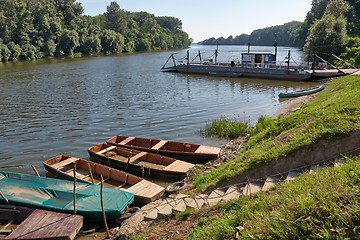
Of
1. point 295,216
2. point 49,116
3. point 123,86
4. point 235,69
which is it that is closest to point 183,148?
point 295,216

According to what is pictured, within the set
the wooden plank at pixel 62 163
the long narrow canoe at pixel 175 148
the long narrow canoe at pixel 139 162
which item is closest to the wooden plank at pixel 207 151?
the long narrow canoe at pixel 175 148

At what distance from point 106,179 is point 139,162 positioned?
7.85ft

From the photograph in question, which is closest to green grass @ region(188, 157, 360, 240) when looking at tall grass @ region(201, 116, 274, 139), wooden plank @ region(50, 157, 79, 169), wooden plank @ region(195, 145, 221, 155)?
wooden plank @ region(195, 145, 221, 155)

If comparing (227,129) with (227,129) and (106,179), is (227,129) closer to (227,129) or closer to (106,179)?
(227,129)

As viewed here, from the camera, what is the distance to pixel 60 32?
90.2 metres

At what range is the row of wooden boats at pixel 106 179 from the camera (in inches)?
443

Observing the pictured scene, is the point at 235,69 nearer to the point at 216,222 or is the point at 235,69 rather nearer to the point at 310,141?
the point at 310,141

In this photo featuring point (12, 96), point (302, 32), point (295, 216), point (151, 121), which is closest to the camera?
point (295, 216)

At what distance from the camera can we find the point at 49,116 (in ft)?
88.1

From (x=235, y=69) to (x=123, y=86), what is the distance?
17.5 meters

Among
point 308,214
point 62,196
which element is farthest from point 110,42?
point 308,214

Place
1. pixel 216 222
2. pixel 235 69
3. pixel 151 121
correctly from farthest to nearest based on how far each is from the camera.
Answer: pixel 235 69 → pixel 151 121 → pixel 216 222

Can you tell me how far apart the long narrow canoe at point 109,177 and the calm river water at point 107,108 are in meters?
1.80

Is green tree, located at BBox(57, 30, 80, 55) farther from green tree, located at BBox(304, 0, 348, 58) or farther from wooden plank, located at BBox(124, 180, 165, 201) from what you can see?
wooden plank, located at BBox(124, 180, 165, 201)
